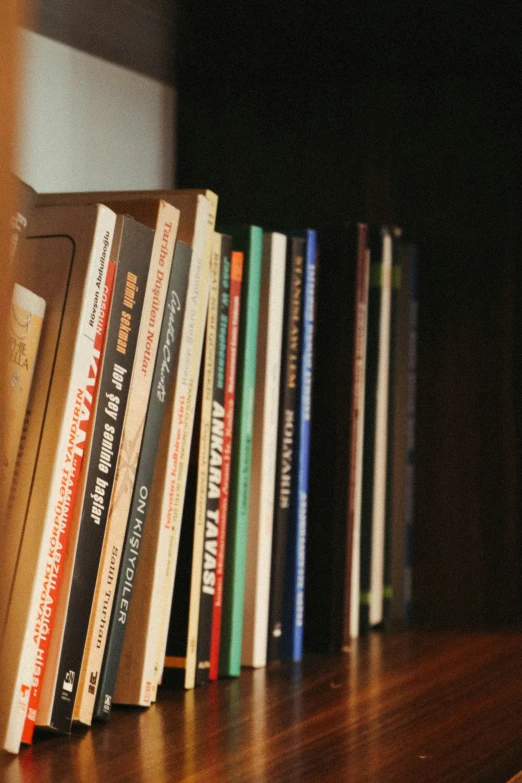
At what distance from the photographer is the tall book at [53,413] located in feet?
1.61

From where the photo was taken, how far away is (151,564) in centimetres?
61

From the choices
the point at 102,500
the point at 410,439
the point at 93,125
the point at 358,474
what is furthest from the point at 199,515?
the point at 93,125

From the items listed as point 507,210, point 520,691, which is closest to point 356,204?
point 507,210

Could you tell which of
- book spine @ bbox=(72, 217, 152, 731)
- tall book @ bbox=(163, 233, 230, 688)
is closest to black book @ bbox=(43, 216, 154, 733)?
book spine @ bbox=(72, 217, 152, 731)

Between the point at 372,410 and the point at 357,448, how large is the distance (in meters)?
0.07

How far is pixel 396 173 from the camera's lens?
979 millimetres

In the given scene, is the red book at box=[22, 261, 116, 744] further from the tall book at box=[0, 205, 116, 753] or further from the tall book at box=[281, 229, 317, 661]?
the tall book at box=[281, 229, 317, 661]

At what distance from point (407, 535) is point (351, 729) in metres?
0.41

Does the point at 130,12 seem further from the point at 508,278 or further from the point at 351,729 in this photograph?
the point at 351,729

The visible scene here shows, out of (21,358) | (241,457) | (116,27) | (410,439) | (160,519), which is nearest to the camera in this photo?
(21,358)

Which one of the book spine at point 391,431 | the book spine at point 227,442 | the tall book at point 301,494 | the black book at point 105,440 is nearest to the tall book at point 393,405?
the book spine at point 391,431

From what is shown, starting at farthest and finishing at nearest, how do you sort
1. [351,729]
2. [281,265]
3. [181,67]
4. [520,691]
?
1. [181,67]
2. [281,265]
3. [520,691]
4. [351,729]

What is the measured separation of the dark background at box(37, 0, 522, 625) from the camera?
934 mm

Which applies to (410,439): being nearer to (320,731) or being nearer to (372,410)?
(372,410)
